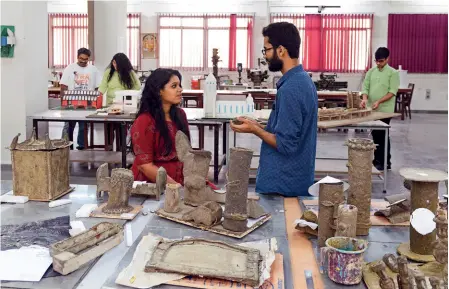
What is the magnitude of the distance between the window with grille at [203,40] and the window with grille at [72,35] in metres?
0.65

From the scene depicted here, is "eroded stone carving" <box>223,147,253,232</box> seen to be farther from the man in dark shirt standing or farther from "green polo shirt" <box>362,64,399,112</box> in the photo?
"green polo shirt" <box>362,64,399,112</box>

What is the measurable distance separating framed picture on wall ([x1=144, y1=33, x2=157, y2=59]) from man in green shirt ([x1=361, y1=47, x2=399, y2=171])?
324 inches

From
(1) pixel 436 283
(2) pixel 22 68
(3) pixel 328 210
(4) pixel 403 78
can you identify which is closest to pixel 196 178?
(3) pixel 328 210

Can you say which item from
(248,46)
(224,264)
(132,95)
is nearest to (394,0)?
(248,46)

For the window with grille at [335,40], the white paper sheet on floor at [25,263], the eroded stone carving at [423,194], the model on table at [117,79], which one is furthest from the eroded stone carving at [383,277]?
the window with grille at [335,40]

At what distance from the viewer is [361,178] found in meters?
1.85

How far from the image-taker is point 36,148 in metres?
2.26

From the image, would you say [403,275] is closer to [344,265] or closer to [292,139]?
[344,265]

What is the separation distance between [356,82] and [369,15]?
5.42ft

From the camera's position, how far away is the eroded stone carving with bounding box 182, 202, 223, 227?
1.90 metres

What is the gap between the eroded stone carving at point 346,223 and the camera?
164cm

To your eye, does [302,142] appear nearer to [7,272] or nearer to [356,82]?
[7,272]

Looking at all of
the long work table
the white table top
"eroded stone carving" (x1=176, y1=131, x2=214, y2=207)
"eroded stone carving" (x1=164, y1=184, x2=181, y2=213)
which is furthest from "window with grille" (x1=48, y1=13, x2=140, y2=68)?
"eroded stone carving" (x1=164, y1=184, x2=181, y2=213)

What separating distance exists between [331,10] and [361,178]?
39.5 ft
